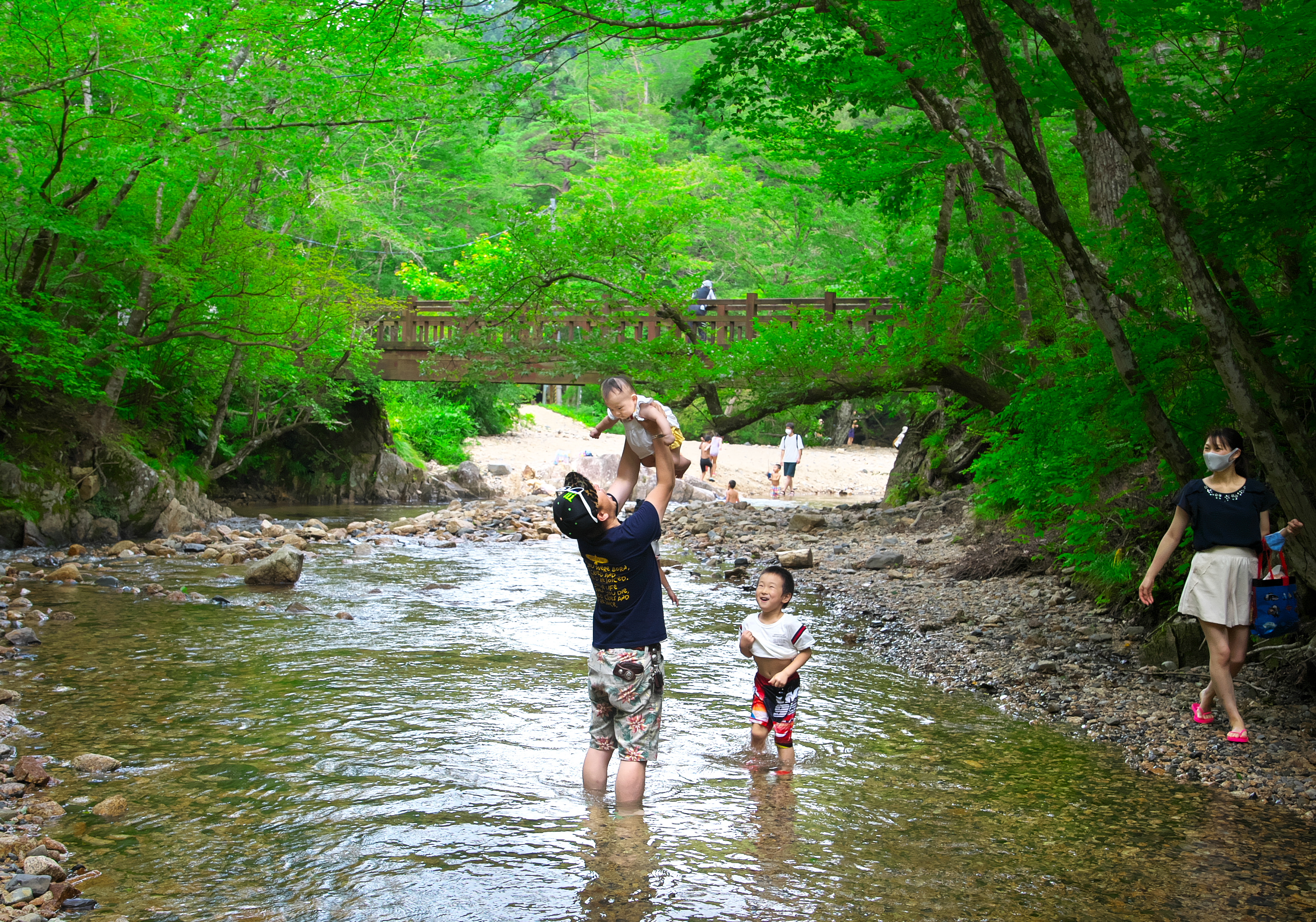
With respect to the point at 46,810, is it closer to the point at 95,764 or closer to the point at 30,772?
the point at 30,772

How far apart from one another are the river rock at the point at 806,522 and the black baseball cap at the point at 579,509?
1368 centimetres

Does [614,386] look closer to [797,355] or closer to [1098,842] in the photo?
[1098,842]

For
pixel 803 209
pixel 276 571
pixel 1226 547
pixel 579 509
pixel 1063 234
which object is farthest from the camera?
pixel 803 209

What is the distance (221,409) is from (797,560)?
12.3m

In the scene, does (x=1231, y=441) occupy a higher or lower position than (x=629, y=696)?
higher

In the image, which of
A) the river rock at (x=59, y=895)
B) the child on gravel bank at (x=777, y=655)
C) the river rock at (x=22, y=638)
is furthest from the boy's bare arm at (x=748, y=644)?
the river rock at (x=22, y=638)

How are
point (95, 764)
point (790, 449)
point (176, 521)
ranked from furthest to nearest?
1. point (790, 449)
2. point (176, 521)
3. point (95, 764)

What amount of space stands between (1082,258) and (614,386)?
353cm

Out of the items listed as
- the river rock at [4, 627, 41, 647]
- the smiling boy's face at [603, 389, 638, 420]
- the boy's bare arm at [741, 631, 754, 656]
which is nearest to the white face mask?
the boy's bare arm at [741, 631, 754, 656]

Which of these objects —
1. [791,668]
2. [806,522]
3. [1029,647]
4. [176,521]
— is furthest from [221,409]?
[791,668]

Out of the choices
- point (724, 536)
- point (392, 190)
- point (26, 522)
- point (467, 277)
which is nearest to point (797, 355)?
point (724, 536)

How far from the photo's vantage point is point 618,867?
4188 millimetres

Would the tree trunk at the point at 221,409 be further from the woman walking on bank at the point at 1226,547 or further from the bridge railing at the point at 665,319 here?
the woman walking on bank at the point at 1226,547

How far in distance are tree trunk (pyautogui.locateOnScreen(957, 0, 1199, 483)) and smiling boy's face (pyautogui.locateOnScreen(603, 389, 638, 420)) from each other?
3.29 m
